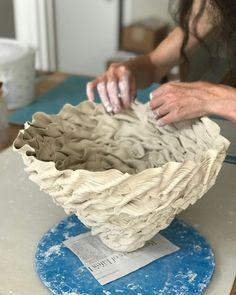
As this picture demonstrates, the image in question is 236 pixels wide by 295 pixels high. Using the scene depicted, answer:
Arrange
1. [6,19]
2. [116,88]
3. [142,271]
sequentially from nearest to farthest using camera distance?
A: [142,271] → [116,88] → [6,19]

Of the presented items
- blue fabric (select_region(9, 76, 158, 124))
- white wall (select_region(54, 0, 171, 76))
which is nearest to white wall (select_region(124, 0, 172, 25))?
white wall (select_region(54, 0, 171, 76))

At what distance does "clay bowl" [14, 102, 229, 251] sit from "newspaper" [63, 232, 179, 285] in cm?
Answer: 2

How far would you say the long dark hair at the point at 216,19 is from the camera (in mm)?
1027

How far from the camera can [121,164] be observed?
0.85 m

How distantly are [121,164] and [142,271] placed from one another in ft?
0.79

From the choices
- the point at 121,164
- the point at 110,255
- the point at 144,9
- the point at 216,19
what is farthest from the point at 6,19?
the point at 110,255

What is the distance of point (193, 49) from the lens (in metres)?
1.25

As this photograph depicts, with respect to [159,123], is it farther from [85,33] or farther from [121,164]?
[85,33]

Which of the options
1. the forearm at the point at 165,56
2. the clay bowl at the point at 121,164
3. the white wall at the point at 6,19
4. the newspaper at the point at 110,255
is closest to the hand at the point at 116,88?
the clay bowl at the point at 121,164

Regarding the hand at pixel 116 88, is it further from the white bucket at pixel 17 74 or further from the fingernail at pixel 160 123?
the white bucket at pixel 17 74

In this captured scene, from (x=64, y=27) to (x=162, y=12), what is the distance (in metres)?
0.55

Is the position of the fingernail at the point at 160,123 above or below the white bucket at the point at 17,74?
above

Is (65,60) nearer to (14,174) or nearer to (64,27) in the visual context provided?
(64,27)

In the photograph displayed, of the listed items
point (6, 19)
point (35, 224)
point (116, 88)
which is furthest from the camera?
point (6, 19)
